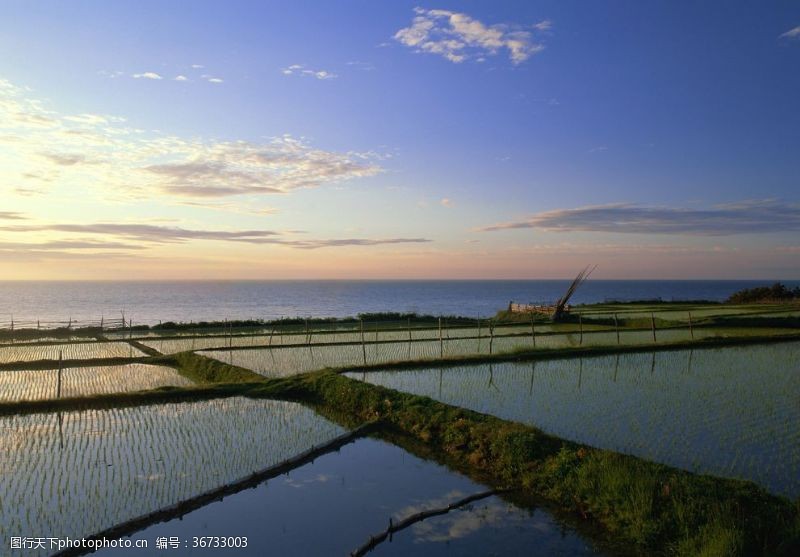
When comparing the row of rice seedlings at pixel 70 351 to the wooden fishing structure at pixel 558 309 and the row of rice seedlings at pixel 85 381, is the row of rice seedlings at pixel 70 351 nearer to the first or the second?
the row of rice seedlings at pixel 85 381

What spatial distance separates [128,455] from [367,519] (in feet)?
12.8

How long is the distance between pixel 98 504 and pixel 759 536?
6.51 metres

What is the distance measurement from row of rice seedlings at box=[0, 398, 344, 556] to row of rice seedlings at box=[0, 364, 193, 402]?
6.47 ft

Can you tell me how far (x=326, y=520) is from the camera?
6.05 meters

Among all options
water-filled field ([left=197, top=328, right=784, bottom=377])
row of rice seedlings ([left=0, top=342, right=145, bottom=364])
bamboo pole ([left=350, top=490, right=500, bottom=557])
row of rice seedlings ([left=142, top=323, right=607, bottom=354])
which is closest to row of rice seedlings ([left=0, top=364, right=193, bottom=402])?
row of rice seedlings ([left=0, top=342, right=145, bottom=364])

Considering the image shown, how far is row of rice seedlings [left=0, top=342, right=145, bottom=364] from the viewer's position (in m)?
17.4

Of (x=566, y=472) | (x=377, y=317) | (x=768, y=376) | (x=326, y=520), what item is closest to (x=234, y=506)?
(x=326, y=520)

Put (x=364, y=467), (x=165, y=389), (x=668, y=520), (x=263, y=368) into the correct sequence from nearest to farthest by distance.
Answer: (x=668, y=520) < (x=364, y=467) < (x=165, y=389) < (x=263, y=368)

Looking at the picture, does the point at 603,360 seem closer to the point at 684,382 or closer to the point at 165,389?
the point at 684,382

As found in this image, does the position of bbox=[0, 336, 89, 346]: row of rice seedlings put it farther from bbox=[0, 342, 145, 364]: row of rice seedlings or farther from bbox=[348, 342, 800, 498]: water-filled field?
bbox=[348, 342, 800, 498]: water-filled field

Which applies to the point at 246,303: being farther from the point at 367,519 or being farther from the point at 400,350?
the point at 367,519

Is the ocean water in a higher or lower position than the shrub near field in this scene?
lower

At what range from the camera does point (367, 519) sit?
6.11m

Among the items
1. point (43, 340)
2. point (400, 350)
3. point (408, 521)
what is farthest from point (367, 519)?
point (43, 340)
